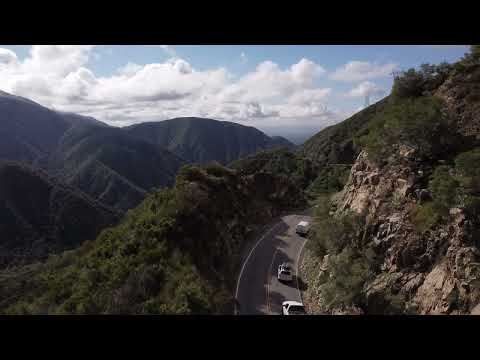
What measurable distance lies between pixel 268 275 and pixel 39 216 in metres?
113

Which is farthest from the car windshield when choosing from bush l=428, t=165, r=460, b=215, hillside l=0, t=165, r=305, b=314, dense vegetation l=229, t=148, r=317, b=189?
dense vegetation l=229, t=148, r=317, b=189

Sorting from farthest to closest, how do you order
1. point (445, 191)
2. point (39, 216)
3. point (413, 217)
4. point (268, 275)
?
point (39, 216), point (268, 275), point (413, 217), point (445, 191)

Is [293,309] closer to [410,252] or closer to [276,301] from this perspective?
[276,301]

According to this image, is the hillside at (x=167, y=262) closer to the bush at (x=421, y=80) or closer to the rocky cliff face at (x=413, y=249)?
the rocky cliff face at (x=413, y=249)

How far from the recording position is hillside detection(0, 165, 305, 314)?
49.1 ft

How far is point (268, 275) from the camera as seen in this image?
74.7ft

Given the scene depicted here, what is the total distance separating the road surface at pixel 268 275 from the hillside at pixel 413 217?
172 centimetres

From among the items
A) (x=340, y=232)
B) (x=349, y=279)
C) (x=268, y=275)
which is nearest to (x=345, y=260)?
(x=349, y=279)

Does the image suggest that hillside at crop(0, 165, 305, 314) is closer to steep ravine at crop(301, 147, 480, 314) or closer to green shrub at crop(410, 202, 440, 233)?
steep ravine at crop(301, 147, 480, 314)

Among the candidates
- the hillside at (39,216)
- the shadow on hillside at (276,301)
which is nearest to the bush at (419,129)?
the shadow on hillside at (276,301)

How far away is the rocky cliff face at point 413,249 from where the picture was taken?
10898mm

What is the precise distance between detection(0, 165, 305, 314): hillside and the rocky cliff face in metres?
7.37
